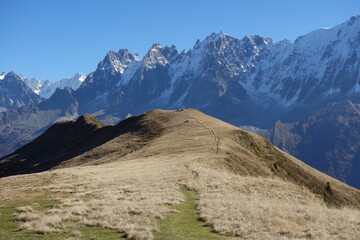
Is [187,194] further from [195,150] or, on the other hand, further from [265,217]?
[195,150]

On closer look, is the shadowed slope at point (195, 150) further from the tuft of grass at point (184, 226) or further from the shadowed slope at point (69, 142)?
the tuft of grass at point (184, 226)

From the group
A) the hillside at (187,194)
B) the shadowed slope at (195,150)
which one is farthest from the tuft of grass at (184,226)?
the shadowed slope at (195,150)

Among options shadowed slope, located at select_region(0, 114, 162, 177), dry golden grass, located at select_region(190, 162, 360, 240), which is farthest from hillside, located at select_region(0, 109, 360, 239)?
shadowed slope, located at select_region(0, 114, 162, 177)

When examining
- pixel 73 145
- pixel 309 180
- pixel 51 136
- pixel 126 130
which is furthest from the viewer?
pixel 51 136

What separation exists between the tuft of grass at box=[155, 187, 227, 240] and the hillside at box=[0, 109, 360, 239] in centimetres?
16

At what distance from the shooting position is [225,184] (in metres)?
41.2

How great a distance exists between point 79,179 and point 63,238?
23.1 meters

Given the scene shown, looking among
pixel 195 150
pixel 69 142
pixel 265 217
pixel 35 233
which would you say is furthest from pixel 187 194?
pixel 69 142

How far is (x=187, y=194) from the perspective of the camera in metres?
36.2

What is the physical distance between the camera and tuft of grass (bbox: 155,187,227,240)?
21797 mm

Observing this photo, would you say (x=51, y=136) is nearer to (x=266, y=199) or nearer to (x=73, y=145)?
(x=73, y=145)

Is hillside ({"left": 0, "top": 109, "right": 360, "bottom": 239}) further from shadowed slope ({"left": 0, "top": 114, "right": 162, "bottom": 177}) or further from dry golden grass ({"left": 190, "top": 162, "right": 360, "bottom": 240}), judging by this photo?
shadowed slope ({"left": 0, "top": 114, "right": 162, "bottom": 177})

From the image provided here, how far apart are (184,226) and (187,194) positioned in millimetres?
11775

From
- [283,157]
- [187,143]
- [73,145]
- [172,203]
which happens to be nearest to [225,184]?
[172,203]
